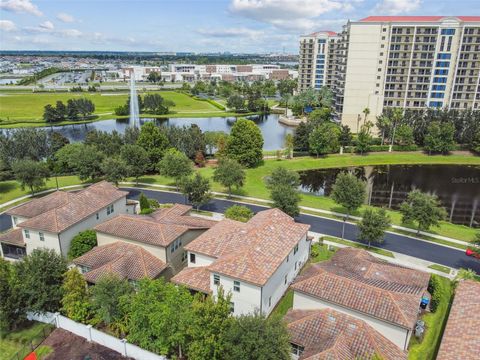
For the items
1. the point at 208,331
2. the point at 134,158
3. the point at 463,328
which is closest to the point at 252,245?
the point at 208,331

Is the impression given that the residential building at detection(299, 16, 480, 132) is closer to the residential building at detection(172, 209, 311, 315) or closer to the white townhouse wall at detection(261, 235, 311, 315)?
the white townhouse wall at detection(261, 235, 311, 315)

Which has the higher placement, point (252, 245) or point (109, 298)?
point (252, 245)

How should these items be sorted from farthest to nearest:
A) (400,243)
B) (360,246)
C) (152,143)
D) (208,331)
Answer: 1. (152,143)
2. (400,243)
3. (360,246)
4. (208,331)

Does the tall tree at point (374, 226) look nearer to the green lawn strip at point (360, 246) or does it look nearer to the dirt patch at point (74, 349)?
Answer: the green lawn strip at point (360, 246)

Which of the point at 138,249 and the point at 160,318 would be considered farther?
the point at 138,249

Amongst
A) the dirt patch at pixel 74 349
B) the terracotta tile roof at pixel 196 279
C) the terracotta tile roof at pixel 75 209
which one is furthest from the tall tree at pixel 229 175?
the dirt patch at pixel 74 349

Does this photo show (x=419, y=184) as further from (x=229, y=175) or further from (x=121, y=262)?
(x=121, y=262)

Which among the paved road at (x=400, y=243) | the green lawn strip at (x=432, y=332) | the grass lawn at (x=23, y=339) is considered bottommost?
the paved road at (x=400, y=243)
